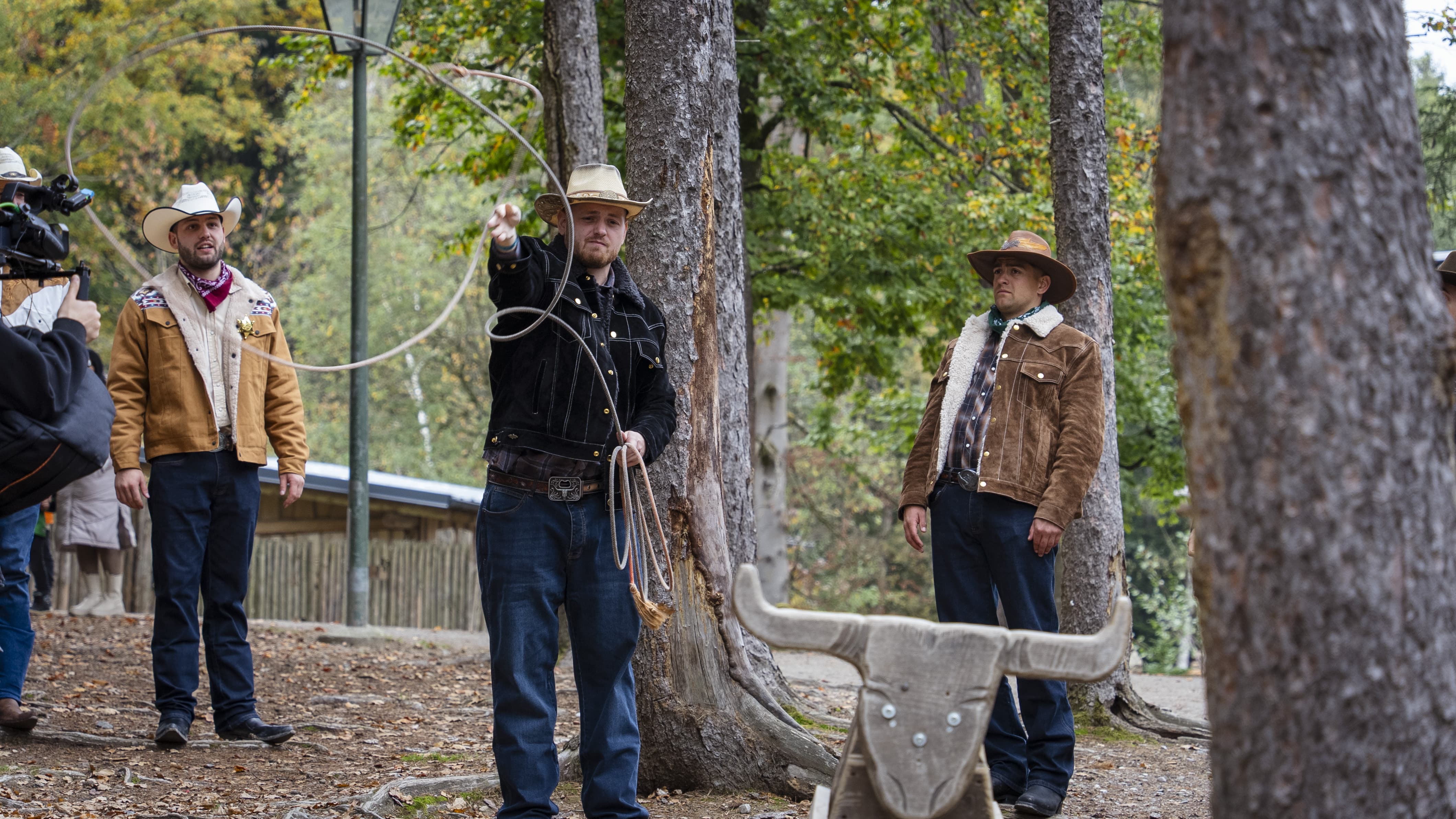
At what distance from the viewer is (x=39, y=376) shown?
3.84 metres

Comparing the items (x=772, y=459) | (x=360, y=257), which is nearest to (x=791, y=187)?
(x=360, y=257)

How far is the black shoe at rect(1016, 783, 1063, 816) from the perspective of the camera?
3.98 m

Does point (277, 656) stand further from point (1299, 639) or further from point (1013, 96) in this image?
point (1013, 96)

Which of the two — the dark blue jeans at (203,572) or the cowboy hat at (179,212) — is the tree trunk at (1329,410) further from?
the dark blue jeans at (203,572)

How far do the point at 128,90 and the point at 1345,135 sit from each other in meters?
20.2

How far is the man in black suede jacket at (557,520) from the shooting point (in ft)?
11.2

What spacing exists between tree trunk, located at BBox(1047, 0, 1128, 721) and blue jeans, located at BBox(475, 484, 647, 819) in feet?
Answer: 11.3

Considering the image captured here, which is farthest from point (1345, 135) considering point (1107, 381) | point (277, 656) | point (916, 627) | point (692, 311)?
point (277, 656)

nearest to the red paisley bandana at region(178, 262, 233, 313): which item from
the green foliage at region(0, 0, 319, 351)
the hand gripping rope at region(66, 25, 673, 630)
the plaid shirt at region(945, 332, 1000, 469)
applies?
the hand gripping rope at region(66, 25, 673, 630)

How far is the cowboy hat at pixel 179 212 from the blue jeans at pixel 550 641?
196cm

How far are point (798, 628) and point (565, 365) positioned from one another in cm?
122

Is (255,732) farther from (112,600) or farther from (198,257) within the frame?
(112,600)

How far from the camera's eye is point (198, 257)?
4.75 m

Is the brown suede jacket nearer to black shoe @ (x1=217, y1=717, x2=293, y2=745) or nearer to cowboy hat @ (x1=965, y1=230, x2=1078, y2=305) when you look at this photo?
cowboy hat @ (x1=965, y1=230, x2=1078, y2=305)
